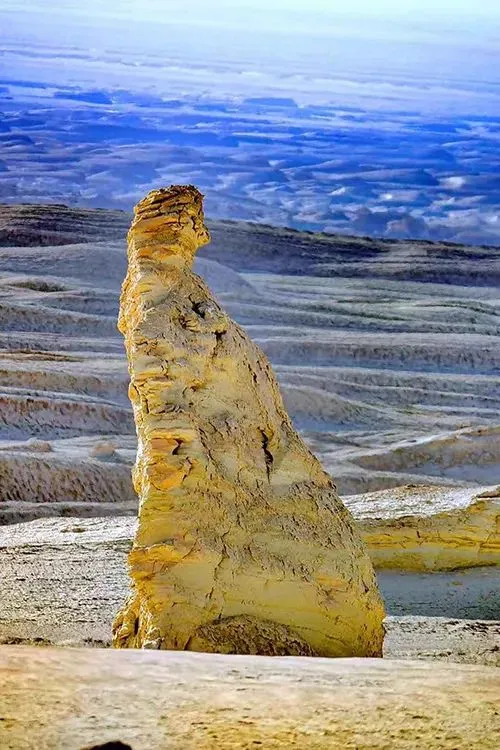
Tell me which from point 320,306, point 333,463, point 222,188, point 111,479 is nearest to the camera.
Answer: point 111,479

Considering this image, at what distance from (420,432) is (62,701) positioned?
12.0 m

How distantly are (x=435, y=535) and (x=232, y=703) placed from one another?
5.45 meters

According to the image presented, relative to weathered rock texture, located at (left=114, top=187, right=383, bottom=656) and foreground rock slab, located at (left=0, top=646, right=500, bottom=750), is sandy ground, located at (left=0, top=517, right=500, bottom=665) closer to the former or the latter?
weathered rock texture, located at (left=114, top=187, right=383, bottom=656)

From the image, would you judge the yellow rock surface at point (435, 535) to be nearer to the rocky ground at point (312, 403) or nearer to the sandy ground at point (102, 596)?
the rocky ground at point (312, 403)

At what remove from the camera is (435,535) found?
838 centimetres

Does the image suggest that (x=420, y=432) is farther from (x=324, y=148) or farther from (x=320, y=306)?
(x=324, y=148)

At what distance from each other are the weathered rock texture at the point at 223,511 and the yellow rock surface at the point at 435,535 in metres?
3.18

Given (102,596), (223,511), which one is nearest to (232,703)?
(223,511)

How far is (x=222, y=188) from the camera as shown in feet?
140

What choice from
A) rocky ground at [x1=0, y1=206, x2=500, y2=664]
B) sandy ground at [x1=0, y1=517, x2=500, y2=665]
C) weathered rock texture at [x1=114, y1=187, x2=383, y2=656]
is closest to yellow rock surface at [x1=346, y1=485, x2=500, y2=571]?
rocky ground at [x1=0, y1=206, x2=500, y2=664]

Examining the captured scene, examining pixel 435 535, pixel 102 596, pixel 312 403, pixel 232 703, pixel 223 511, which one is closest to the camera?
pixel 232 703

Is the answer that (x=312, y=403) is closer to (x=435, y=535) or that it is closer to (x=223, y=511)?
(x=435, y=535)

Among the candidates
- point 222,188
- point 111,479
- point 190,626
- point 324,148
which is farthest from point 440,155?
point 190,626

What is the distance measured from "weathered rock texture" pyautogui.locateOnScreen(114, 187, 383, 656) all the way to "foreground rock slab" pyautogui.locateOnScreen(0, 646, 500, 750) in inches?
28.7
